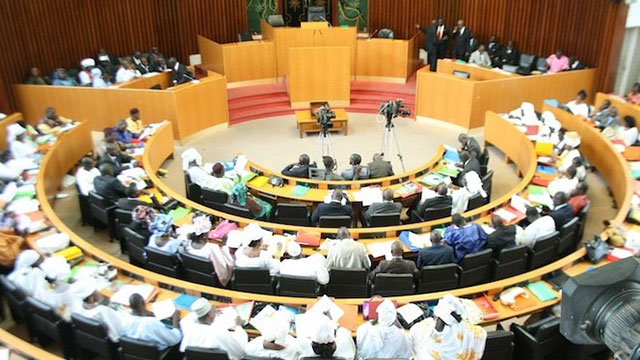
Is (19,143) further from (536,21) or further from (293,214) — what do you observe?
(536,21)

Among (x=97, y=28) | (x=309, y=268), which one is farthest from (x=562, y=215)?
(x=97, y=28)

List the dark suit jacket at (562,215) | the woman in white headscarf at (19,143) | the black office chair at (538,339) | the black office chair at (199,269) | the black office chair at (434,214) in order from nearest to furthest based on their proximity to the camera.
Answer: the black office chair at (538,339) < the black office chair at (199,269) < the dark suit jacket at (562,215) < the black office chair at (434,214) < the woman in white headscarf at (19,143)

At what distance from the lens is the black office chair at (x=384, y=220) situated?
25.9 feet

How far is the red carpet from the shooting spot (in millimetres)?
14367

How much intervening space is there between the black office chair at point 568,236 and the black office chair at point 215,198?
15.9 ft

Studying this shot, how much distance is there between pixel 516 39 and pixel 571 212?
8.80 m

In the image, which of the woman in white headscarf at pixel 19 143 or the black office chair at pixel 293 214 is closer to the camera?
the black office chair at pixel 293 214

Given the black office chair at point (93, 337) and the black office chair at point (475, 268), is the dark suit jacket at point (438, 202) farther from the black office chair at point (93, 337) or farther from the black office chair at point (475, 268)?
the black office chair at point (93, 337)

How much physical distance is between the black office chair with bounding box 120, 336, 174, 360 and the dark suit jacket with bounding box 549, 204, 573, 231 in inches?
211

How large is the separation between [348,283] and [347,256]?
33 centimetres

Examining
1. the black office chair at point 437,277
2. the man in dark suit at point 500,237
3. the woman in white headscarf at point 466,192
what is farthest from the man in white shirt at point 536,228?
the black office chair at point 437,277

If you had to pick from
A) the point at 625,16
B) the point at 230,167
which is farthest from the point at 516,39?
the point at 230,167

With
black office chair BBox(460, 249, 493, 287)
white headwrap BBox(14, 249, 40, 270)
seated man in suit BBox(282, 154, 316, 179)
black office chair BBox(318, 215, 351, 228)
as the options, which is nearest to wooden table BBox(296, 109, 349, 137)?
seated man in suit BBox(282, 154, 316, 179)

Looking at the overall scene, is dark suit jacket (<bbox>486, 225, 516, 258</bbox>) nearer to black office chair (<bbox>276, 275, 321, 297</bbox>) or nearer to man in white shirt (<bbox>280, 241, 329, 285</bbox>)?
man in white shirt (<bbox>280, 241, 329, 285</bbox>)
